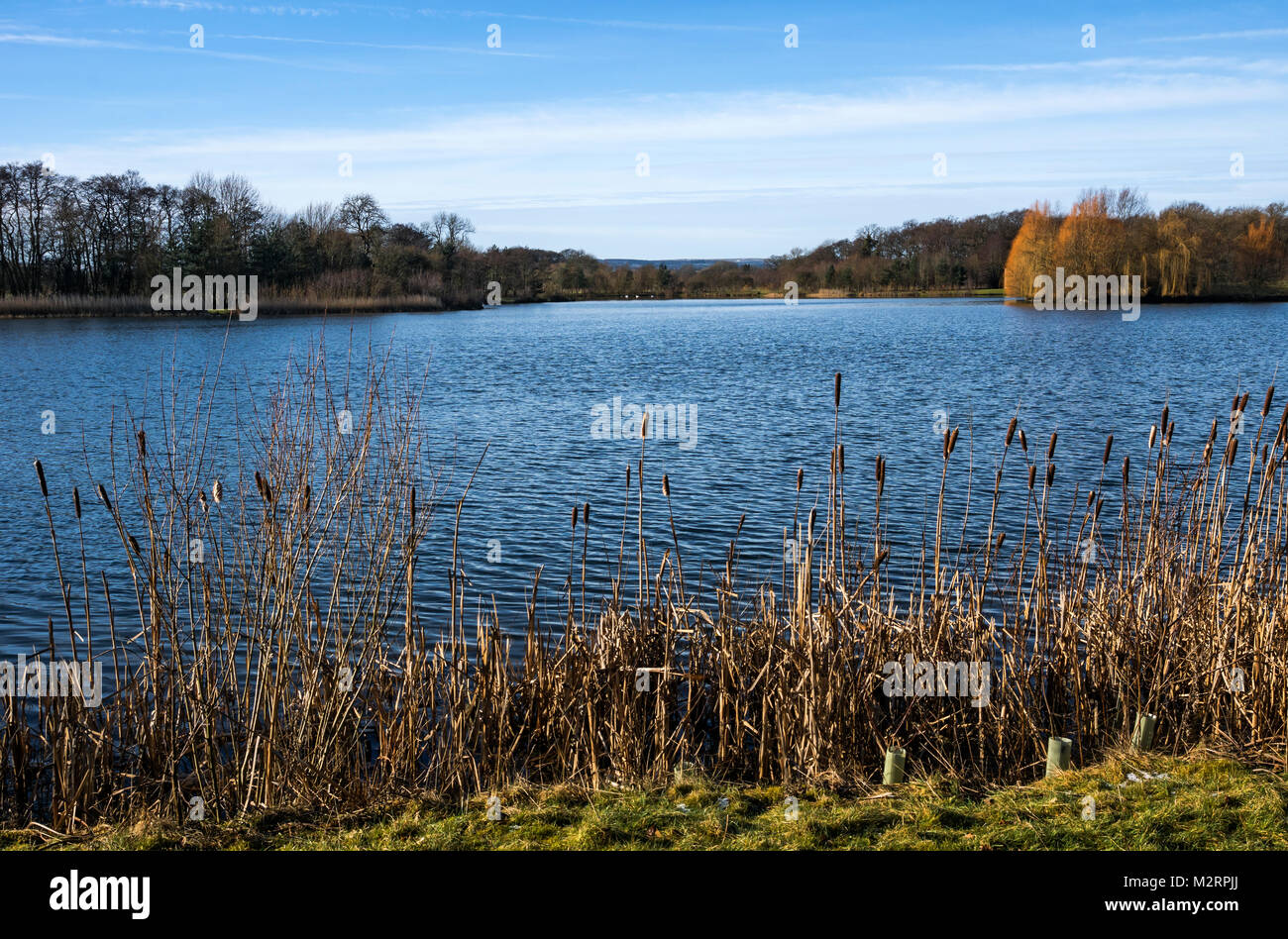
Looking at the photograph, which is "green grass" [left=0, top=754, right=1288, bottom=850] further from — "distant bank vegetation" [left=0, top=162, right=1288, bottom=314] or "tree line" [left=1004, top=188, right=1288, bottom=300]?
"tree line" [left=1004, top=188, right=1288, bottom=300]

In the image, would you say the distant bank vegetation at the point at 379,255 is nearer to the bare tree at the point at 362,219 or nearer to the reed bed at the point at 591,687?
the bare tree at the point at 362,219

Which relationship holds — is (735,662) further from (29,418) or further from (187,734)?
(29,418)

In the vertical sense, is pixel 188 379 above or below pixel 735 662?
above

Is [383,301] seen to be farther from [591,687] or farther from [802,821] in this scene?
[802,821]

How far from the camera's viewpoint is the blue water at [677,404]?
1185 cm

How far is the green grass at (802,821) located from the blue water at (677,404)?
2236 mm

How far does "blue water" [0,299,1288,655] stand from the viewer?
11.9 meters

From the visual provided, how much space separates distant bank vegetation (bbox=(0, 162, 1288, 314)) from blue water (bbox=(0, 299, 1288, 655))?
876 centimetres

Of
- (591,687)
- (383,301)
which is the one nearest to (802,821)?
(591,687)

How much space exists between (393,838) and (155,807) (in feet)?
4.33

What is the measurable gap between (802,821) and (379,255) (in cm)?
7250
